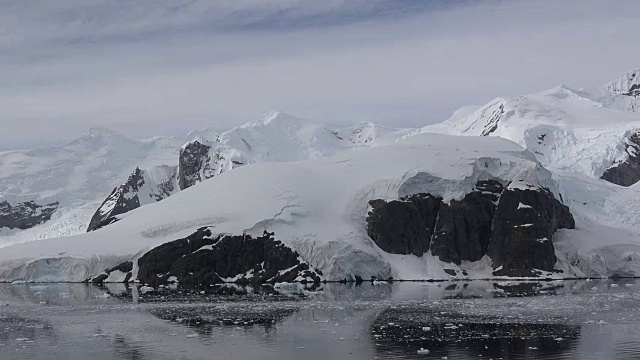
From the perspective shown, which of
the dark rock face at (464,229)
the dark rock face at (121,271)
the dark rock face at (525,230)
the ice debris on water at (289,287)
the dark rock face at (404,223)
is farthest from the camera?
the dark rock face at (404,223)

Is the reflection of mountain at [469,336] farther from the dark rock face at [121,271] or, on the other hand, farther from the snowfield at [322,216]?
the dark rock face at [121,271]

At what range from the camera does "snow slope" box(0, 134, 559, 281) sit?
100062 mm

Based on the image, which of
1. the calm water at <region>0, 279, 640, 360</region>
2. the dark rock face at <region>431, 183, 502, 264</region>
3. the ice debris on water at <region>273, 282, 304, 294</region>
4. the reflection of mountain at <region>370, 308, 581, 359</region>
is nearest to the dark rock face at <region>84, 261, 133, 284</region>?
the calm water at <region>0, 279, 640, 360</region>

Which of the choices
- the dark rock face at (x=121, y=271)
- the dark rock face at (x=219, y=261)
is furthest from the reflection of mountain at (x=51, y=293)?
the dark rock face at (x=219, y=261)

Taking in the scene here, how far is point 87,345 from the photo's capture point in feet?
150

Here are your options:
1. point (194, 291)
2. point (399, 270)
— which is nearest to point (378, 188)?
point (399, 270)

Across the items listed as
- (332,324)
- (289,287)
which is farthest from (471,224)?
(332,324)

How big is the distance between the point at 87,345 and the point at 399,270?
59.5 m

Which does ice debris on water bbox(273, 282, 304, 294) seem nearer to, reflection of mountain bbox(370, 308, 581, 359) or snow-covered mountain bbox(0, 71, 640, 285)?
snow-covered mountain bbox(0, 71, 640, 285)

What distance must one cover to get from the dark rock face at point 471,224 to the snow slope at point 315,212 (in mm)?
1491

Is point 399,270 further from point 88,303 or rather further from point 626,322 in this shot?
point 626,322

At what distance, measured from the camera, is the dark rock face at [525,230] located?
99938mm

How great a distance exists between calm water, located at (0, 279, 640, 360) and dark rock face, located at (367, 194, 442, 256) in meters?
21.9

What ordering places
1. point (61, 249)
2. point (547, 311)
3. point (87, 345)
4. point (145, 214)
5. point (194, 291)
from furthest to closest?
point (145, 214) → point (61, 249) → point (194, 291) → point (547, 311) → point (87, 345)
